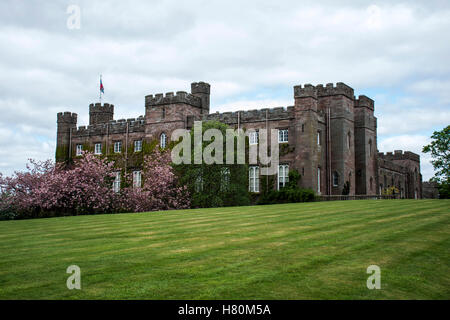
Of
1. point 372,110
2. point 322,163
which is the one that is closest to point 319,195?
point 322,163

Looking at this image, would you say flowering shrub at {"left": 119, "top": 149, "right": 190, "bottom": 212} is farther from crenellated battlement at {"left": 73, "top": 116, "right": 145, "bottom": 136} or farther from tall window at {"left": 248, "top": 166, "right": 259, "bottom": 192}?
crenellated battlement at {"left": 73, "top": 116, "right": 145, "bottom": 136}

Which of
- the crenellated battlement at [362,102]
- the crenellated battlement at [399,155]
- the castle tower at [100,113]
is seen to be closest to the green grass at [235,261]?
the crenellated battlement at [362,102]

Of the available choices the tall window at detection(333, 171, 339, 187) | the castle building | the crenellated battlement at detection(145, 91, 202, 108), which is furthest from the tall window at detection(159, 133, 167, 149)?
the tall window at detection(333, 171, 339, 187)

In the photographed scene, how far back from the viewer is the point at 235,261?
27.7ft

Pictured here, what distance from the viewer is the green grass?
6.70 meters

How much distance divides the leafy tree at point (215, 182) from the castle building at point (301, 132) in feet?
14.0

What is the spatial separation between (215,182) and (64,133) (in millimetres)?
23531

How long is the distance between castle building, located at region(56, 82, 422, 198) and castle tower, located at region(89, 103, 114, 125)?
3565 mm

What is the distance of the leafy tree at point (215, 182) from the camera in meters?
32.2

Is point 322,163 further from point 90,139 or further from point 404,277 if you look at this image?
point 404,277
